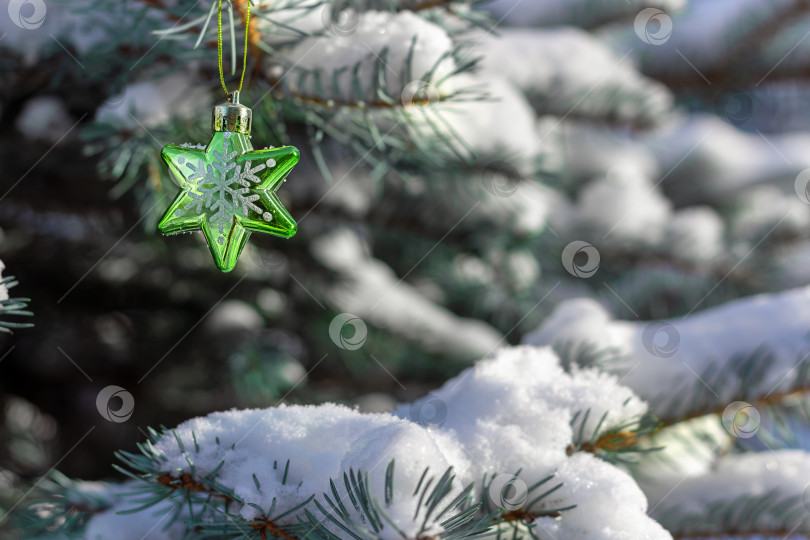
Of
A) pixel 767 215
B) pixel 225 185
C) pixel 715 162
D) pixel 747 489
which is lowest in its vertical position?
pixel 747 489

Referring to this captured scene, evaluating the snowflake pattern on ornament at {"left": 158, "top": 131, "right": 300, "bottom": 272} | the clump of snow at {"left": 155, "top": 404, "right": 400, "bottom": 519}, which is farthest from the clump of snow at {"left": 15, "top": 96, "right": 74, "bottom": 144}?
the clump of snow at {"left": 155, "top": 404, "right": 400, "bottom": 519}

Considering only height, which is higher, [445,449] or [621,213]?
[621,213]

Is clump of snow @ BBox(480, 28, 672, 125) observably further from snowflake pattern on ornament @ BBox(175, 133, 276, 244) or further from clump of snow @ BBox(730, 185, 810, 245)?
snowflake pattern on ornament @ BBox(175, 133, 276, 244)

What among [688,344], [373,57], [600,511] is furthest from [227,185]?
[688,344]

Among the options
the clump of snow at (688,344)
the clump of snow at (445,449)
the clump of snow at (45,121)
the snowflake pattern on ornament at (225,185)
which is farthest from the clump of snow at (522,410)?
the clump of snow at (45,121)

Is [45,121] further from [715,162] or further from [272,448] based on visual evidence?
[715,162]

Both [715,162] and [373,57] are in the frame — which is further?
[715,162]

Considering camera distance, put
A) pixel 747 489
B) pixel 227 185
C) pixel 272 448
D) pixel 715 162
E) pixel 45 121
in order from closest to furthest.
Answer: pixel 272 448, pixel 227 185, pixel 747 489, pixel 45 121, pixel 715 162

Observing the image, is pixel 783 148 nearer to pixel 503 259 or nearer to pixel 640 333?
pixel 503 259
